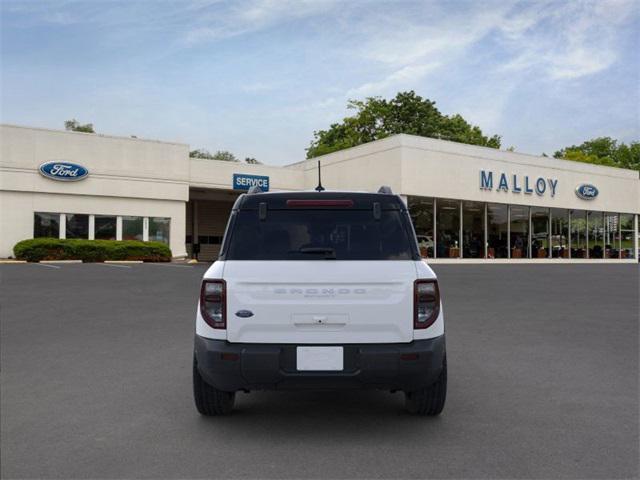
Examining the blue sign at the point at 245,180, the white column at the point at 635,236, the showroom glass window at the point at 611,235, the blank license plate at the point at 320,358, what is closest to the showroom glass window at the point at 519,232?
Answer: the showroom glass window at the point at 611,235

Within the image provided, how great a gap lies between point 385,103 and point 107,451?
57108 mm

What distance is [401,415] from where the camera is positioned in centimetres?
465

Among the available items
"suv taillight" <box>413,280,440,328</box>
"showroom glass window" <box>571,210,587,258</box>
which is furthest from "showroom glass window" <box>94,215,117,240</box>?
"showroom glass window" <box>571,210,587,258</box>

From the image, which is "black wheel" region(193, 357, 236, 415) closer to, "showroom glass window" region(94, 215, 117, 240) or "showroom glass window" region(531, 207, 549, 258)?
"showroom glass window" region(94, 215, 117, 240)

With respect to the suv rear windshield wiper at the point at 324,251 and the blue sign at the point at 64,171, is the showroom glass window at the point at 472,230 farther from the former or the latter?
the suv rear windshield wiper at the point at 324,251

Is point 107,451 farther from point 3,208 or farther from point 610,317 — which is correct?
point 3,208

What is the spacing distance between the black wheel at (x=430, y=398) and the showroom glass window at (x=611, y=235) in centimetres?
4562

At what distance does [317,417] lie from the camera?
4621 mm

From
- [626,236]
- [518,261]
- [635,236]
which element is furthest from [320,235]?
[635,236]

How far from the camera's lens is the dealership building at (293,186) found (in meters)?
30.9

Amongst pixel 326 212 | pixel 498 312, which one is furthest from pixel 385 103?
pixel 326 212

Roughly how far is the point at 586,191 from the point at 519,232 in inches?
271

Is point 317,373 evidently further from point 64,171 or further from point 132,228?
point 132,228

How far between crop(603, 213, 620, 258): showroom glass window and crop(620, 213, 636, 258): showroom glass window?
1.40 feet
